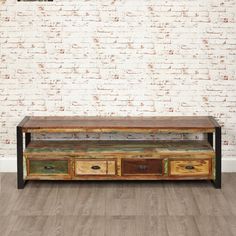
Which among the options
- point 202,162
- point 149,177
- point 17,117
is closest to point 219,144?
point 202,162

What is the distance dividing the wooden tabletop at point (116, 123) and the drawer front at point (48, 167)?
28 cm

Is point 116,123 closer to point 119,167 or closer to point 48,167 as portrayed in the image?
point 119,167

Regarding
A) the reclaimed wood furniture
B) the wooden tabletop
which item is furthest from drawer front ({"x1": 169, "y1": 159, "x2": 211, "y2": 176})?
the wooden tabletop

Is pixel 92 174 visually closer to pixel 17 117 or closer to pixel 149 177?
pixel 149 177

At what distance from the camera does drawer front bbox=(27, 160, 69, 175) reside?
4.97 m

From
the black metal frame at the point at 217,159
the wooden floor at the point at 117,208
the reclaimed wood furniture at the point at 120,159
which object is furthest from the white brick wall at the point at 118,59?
the wooden floor at the point at 117,208

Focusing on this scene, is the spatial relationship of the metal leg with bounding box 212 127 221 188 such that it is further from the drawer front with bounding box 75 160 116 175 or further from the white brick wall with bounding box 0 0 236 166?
the drawer front with bounding box 75 160 116 175

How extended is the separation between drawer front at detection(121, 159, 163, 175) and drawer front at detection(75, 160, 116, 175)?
101 mm

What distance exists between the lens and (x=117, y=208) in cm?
443

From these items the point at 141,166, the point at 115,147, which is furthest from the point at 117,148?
the point at 141,166

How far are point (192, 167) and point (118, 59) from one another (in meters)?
1.18

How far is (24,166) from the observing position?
16.3 ft

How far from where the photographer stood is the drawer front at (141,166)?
4.96 meters

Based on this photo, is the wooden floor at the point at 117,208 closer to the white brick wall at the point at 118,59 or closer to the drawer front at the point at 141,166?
the drawer front at the point at 141,166
